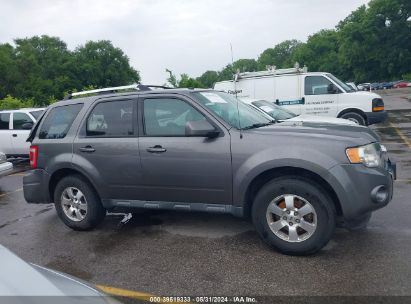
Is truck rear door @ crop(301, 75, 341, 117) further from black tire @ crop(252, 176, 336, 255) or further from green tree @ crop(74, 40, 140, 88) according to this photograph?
green tree @ crop(74, 40, 140, 88)

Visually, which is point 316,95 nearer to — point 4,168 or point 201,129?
point 4,168

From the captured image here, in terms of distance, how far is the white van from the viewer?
41.3 ft

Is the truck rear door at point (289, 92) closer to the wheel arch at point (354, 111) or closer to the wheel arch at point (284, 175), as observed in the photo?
the wheel arch at point (354, 111)

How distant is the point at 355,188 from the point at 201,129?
1646 millimetres

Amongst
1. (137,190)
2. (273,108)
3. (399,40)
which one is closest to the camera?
(137,190)

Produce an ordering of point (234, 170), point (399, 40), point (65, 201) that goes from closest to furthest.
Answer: point (234, 170)
point (65, 201)
point (399, 40)

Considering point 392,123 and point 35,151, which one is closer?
point 35,151

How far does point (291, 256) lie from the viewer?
4148 mm

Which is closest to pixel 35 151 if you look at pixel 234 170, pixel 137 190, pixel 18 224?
pixel 18 224

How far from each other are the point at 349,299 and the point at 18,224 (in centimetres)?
476

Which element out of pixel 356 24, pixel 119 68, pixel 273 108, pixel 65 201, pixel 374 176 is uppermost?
pixel 356 24

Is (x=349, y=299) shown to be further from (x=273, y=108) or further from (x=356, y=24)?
(x=356, y=24)

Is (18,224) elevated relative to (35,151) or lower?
lower

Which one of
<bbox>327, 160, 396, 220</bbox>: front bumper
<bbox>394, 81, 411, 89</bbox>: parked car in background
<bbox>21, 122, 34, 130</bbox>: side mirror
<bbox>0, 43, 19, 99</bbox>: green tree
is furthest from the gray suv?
<bbox>394, 81, 411, 89</bbox>: parked car in background
